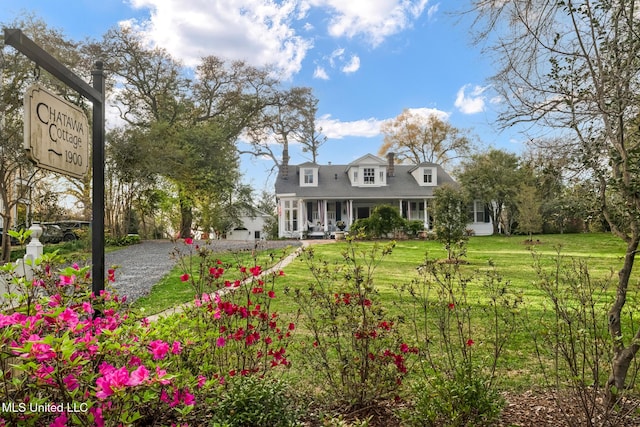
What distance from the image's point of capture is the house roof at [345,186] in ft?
86.8

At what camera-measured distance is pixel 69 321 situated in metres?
1.73

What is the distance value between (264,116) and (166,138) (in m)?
8.25

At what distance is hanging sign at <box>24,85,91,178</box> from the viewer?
203 cm

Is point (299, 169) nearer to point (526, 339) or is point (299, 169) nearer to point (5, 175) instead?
point (5, 175)

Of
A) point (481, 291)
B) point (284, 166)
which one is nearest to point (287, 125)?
point (284, 166)

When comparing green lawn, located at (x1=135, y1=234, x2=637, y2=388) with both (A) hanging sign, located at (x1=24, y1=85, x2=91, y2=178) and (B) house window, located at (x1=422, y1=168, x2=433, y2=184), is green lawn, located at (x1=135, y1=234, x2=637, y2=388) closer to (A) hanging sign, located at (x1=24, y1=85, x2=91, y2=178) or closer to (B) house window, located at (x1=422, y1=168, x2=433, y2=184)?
(A) hanging sign, located at (x1=24, y1=85, x2=91, y2=178)

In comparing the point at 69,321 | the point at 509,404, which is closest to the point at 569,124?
the point at 509,404

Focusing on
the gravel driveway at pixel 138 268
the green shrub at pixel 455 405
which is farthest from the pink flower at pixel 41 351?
the gravel driveway at pixel 138 268

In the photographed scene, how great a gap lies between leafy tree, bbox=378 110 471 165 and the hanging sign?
34.5m

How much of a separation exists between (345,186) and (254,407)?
2569 cm

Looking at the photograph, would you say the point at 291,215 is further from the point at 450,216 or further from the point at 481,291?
the point at 481,291

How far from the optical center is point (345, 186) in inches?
1093

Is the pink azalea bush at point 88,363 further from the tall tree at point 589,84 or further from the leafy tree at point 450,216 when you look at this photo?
the leafy tree at point 450,216

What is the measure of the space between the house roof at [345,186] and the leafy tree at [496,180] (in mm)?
1982
